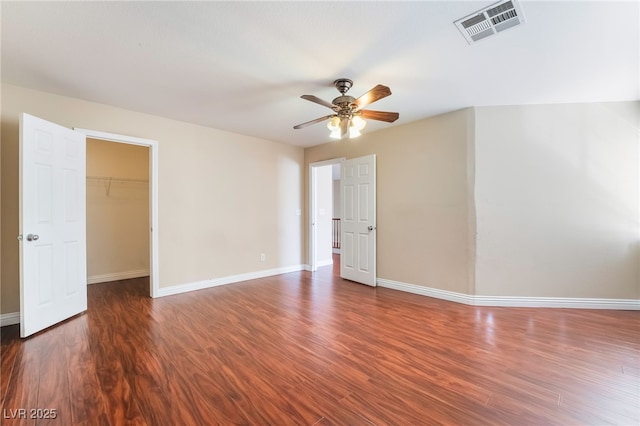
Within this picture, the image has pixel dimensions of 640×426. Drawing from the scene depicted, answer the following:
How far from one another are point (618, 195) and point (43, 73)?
6.18 m

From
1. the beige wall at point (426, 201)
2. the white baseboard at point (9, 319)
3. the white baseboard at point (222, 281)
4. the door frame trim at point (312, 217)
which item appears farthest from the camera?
the door frame trim at point (312, 217)

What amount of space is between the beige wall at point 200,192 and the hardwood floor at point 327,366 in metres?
0.89

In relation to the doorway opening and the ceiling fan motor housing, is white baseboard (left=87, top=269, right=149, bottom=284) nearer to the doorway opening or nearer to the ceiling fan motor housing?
the doorway opening

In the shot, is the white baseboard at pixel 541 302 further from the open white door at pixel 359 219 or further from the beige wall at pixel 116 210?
the beige wall at pixel 116 210

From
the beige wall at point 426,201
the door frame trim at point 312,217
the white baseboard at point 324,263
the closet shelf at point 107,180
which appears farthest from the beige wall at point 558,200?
the closet shelf at point 107,180

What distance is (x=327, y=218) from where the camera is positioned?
6207 millimetres

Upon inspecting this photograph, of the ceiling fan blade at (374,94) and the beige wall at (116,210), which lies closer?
the ceiling fan blade at (374,94)

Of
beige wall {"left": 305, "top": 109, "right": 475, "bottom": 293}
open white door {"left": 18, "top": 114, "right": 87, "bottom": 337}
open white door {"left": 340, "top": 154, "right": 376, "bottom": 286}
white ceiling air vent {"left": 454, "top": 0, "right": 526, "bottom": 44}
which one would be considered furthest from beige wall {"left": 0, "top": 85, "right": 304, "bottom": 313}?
white ceiling air vent {"left": 454, "top": 0, "right": 526, "bottom": 44}

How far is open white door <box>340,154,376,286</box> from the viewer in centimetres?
445

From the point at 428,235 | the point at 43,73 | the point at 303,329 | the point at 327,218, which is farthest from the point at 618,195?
the point at 43,73

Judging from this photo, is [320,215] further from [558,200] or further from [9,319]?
[9,319]

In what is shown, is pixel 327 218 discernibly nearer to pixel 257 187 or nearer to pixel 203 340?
pixel 257 187

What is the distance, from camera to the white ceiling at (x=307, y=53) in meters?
1.80

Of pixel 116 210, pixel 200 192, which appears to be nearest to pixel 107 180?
pixel 116 210
